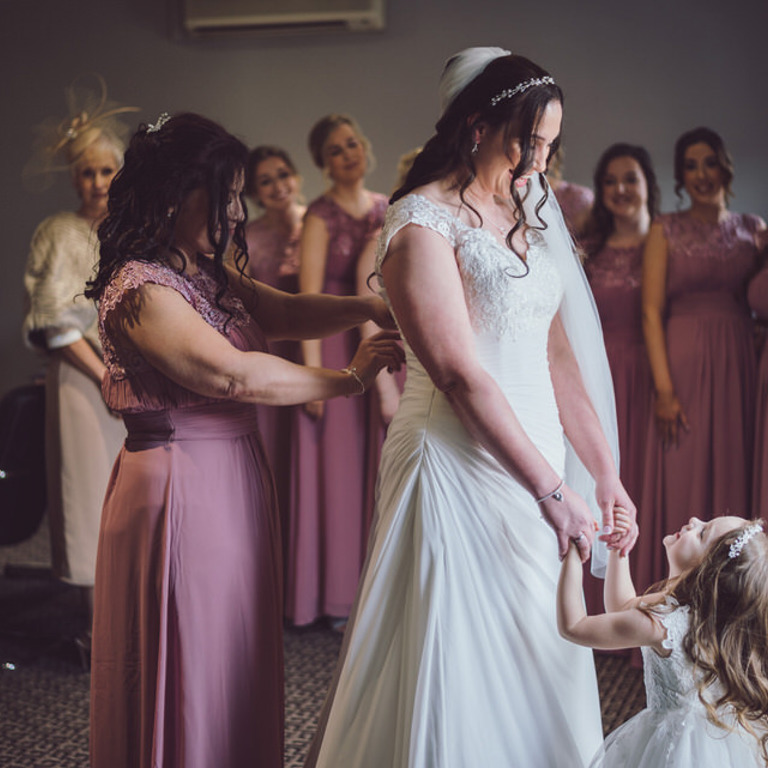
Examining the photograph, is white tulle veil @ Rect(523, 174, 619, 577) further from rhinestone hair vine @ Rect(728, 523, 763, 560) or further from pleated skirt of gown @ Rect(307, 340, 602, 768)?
rhinestone hair vine @ Rect(728, 523, 763, 560)

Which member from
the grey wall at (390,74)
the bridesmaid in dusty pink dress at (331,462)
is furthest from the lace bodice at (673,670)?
the grey wall at (390,74)

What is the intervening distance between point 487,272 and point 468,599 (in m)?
0.54

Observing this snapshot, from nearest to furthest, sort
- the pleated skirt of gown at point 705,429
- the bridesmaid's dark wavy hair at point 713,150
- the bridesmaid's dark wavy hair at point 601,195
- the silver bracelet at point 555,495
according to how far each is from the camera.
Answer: the silver bracelet at point 555,495, the pleated skirt of gown at point 705,429, the bridesmaid's dark wavy hair at point 713,150, the bridesmaid's dark wavy hair at point 601,195

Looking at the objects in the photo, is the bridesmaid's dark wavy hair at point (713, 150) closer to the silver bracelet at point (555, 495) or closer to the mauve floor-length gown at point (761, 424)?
the mauve floor-length gown at point (761, 424)

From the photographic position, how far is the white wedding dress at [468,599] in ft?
5.08

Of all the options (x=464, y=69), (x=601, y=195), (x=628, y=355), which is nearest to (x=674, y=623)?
(x=464, y=69)

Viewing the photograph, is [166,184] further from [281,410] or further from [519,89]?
[281,410]

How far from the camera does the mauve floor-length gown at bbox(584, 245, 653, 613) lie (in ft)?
10.8

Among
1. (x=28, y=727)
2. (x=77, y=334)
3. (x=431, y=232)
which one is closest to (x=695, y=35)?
(x=77, y=334)

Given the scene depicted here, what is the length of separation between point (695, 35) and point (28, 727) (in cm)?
480

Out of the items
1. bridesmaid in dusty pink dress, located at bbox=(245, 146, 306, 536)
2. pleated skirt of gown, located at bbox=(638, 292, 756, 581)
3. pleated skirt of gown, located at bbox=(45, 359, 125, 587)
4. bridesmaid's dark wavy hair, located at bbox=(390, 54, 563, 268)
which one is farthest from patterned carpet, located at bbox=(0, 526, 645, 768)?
bridesmaid's dark wavy hair, located at bbox=(390, 54, 563, 268)

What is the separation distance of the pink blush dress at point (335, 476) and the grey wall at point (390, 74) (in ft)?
8.11

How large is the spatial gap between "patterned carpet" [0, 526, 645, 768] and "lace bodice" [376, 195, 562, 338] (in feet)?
4.38

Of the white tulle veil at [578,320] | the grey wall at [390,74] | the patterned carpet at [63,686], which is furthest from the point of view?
the grey wall at [390,74]
